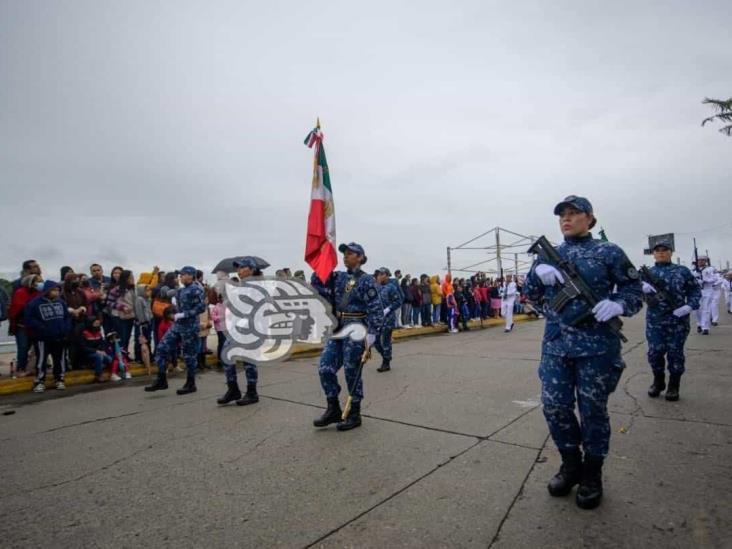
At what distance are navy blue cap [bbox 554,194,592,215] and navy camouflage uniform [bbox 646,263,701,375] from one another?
9.48 ft

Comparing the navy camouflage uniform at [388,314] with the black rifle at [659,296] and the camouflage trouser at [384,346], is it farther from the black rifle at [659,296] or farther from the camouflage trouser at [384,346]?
the black rifle at [659,296]

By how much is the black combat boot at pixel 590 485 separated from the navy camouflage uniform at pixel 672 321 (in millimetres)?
3125

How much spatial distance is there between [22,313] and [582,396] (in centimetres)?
880

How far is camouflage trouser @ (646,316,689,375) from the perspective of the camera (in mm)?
4883

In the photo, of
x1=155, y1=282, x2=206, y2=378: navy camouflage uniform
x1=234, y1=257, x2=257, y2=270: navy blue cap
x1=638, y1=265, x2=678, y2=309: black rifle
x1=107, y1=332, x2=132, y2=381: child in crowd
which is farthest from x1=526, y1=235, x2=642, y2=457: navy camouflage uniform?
x1=107, y1=332, x2=132, y2=381: child in crowd

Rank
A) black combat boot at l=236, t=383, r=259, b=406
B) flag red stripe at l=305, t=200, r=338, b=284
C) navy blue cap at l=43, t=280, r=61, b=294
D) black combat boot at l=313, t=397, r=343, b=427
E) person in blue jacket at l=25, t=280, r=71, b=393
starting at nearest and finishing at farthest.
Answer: black combat boot at l=313, t=397, r=343, b=427 < flag red stripe at l=305, t=200, r=338, b=284 < black combat boot at l=236, t=383, r=259, b=406 < person in blue jacket at l=25, t=280, r=71, b=393 < navy blue cap at l=43, t=280, r=61, b=294

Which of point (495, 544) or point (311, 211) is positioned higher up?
point (311, 211)

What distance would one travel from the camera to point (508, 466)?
313 centimetres

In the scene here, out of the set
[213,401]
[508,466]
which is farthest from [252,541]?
[213,401]

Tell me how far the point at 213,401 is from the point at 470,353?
5652 mm

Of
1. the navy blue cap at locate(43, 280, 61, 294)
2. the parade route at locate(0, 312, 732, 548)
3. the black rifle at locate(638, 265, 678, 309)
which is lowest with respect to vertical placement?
the parade route at locate(0, 312, 732, 548)

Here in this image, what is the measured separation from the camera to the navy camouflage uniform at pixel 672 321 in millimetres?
4895

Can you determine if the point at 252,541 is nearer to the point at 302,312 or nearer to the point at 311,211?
the point at 311,211

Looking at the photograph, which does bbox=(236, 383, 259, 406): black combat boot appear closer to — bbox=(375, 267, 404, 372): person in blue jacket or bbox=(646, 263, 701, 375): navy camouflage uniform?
bbox=(375, 267, 404, 372): person in blue jacket
